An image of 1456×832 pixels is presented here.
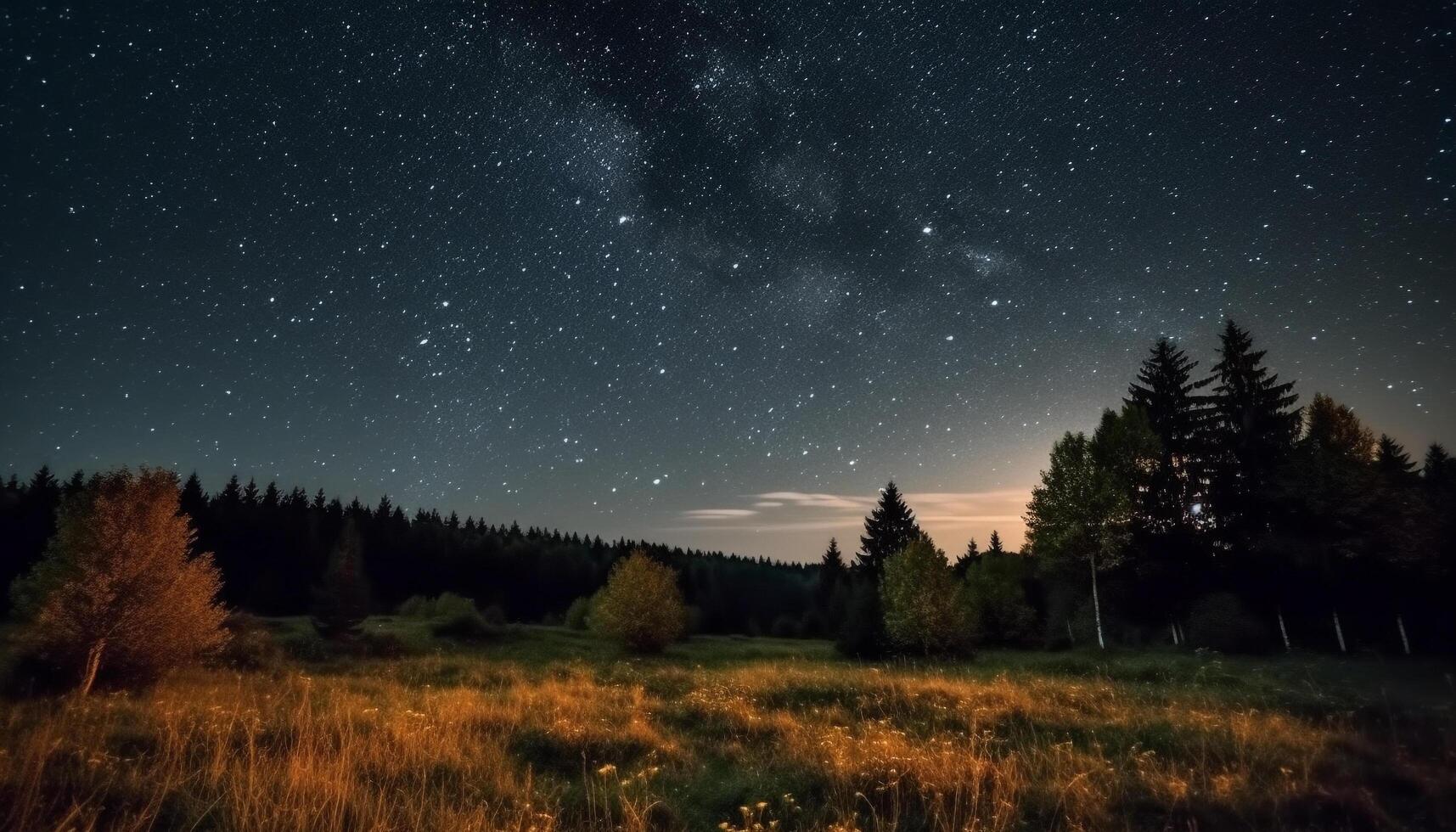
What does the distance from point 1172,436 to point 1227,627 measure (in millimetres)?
13081

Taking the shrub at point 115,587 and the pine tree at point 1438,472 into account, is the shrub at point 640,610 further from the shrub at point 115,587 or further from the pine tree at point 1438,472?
the pine tree at point 1438,472

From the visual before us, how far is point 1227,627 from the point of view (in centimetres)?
2852

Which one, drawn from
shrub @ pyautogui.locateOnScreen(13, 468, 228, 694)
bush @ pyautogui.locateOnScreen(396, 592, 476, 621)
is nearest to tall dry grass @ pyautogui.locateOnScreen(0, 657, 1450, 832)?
shrub @ pyautogui.locateOnScreen(13, 468, 228, 694)

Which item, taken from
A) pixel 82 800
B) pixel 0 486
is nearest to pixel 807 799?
pixel 82 800

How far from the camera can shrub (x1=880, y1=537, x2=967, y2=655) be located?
29266 mm

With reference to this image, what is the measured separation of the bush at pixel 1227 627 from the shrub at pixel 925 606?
10.8 m

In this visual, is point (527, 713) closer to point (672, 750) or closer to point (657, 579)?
point (672, 750)

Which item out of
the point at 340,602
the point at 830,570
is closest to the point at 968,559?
the point at 830,570

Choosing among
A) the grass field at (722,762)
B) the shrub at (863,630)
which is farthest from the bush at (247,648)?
the shrub at (863,630)

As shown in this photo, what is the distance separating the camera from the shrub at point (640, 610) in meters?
32.8

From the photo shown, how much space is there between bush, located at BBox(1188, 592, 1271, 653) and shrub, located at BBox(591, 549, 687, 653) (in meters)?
25.7

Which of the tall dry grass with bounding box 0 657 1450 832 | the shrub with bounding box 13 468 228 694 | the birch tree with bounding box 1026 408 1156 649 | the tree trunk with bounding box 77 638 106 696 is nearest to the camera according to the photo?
the tall dry grass with bounding box 0 657 1450 832

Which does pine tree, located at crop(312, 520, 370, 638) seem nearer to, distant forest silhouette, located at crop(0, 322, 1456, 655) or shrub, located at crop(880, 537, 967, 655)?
distant forest silhouette, located at crop(0, 322, 1456, 655)

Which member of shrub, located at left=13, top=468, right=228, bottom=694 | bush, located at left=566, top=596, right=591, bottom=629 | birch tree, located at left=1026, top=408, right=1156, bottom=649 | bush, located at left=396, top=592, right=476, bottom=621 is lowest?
bush, located at left=566, top=596, right=591, bottom=629
